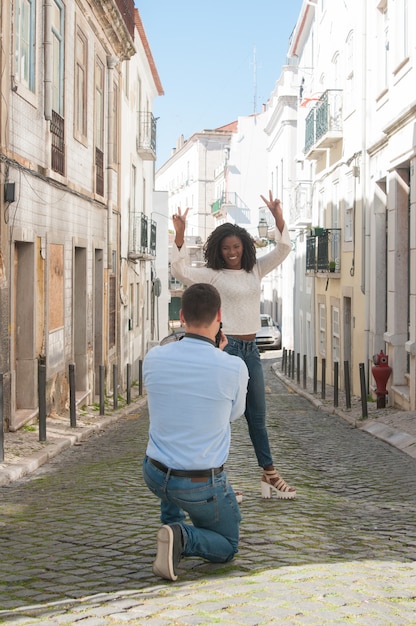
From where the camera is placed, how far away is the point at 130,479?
23.9 feet

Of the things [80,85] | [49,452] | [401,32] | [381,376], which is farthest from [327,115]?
[49,452]

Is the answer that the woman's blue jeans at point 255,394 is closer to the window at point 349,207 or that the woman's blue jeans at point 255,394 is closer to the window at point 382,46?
the window at point 382,46

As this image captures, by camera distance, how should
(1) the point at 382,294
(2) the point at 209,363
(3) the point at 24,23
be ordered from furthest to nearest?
(1) the point at 382,294
(3) the point at 24,23
(2) the point at 209,363

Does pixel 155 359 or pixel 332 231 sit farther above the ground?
pixel 332 231

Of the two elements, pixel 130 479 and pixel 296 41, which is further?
pixel 296 41

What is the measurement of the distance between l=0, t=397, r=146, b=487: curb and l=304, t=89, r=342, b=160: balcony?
389 inches

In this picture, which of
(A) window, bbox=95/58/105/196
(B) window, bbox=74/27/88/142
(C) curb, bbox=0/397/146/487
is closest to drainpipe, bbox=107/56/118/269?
(A) window, bbox=95/58/105/196

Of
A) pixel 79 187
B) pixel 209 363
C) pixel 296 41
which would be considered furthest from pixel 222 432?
pixel 296 41

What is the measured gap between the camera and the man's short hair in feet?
14.4

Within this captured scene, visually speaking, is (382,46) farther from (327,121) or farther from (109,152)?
(109,152)

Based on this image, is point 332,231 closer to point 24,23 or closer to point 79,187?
point 79,187

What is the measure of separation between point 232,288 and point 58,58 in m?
9.05

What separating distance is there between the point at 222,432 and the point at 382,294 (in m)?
12.5

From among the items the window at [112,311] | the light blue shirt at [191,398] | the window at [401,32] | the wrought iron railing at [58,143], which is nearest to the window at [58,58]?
the wrought iron railing at [58,143]
